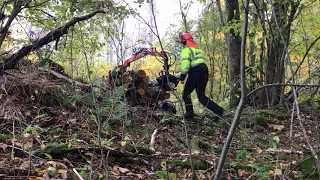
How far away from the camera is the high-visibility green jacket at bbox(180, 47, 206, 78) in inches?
251

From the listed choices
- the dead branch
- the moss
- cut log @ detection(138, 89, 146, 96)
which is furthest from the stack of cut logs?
the moss

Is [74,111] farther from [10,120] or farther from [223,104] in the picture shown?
[223,104]

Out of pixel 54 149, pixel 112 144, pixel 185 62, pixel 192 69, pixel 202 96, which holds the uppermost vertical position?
pixel 185 62

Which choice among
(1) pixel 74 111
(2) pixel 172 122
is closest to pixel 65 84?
(1) pixel 74 111

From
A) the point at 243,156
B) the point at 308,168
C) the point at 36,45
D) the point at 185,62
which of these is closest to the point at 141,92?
the point at 185,62

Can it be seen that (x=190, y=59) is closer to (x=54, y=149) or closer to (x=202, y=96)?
(x=202, y=96)

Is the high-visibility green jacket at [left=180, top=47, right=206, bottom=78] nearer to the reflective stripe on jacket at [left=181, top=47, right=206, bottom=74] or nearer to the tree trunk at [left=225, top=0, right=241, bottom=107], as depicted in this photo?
the reflective stripe on jacket at [left=181, top=47, right=206, bottom=74]

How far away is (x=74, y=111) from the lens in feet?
17.2

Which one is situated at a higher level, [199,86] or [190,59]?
[190,59]

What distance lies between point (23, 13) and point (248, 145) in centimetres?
540

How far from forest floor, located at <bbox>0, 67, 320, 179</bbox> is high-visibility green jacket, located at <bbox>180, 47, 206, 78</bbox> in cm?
113

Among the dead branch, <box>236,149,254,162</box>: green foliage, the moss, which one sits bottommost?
<box>236,149,254,162</box>: green foliage

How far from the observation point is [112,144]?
150 inches

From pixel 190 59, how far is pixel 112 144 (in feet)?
10.7
